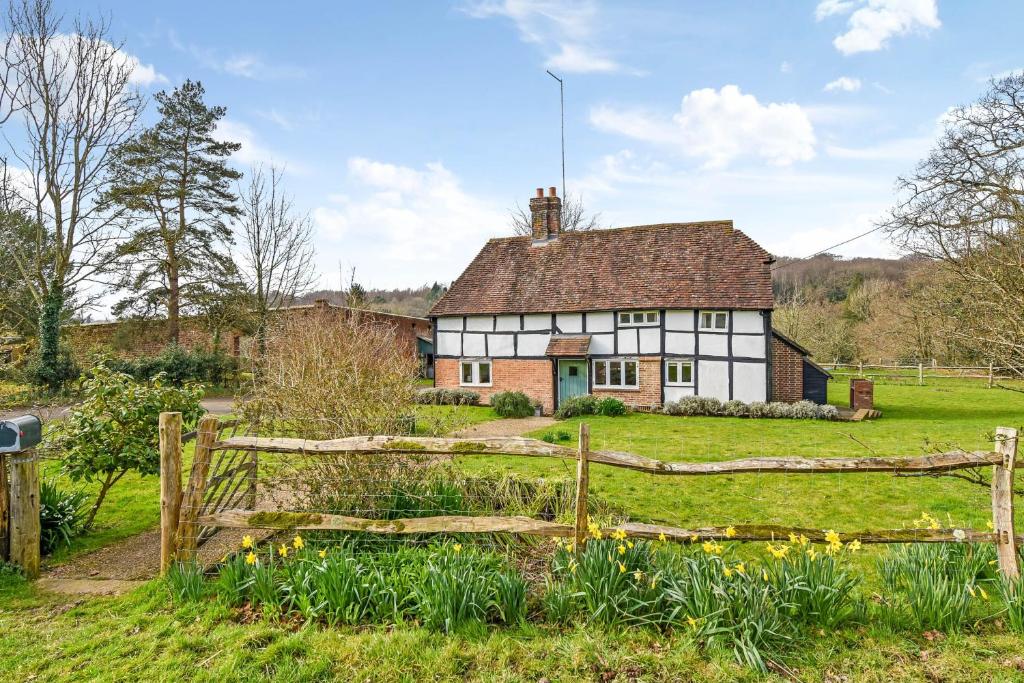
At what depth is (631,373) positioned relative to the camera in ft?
60.7

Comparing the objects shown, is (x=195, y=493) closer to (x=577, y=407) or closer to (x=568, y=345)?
(x=577, y=407)

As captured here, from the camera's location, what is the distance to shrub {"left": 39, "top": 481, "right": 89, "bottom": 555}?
5145mm

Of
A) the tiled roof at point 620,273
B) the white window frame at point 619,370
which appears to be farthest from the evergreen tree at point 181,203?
the white window frame at point 619,370

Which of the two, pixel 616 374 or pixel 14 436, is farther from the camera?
pixel 616 374

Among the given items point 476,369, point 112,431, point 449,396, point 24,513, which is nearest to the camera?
point 24,513

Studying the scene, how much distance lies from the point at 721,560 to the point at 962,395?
83.7ft

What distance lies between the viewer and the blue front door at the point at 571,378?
19000mm

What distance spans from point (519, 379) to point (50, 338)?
57.8ft

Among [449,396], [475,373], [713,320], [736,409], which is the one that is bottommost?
[736,409]

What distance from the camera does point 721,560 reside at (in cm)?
360

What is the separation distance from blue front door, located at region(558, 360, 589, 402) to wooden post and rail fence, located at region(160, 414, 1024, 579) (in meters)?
14.9

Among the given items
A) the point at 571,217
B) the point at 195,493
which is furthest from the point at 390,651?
the point at 571,217

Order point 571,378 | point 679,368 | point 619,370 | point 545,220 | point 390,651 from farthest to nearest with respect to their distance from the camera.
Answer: point 545,220 < point 571,378 < point 619,370 < point 679,368 < point 390,651

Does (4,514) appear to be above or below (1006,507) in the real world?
below
